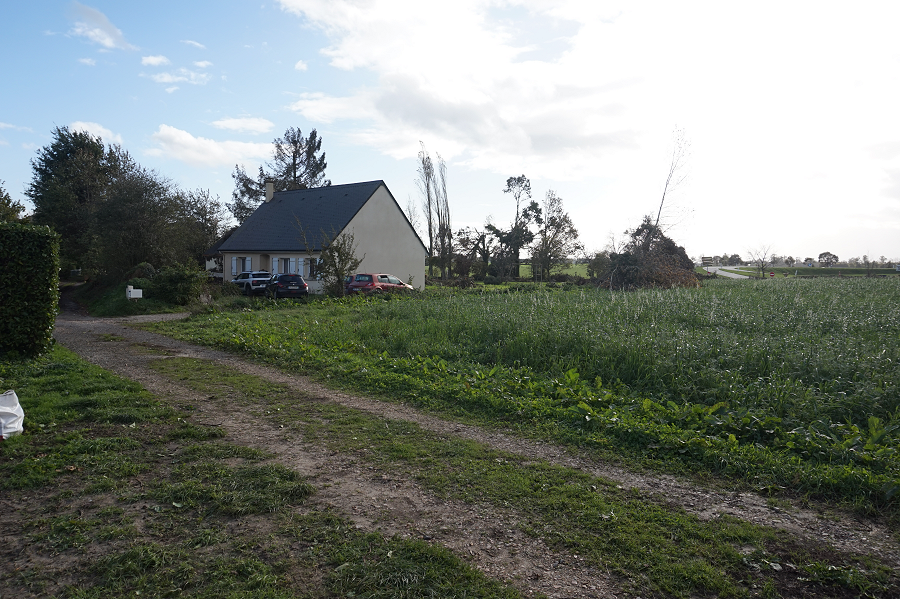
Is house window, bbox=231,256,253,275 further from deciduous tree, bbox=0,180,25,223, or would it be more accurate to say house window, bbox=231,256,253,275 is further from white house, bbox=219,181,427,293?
deciduous tree, bbox=0,180,25,223

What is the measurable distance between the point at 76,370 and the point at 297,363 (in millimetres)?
3789

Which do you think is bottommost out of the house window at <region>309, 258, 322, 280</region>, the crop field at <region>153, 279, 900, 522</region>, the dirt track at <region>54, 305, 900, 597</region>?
the dirt track at <region>54, 305, 900, 597</region>

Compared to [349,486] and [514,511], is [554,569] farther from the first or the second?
[349,486]

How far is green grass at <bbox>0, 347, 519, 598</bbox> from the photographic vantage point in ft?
10.6

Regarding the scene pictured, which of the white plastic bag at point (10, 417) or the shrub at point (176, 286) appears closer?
the white plastic bag at point (10, 417)

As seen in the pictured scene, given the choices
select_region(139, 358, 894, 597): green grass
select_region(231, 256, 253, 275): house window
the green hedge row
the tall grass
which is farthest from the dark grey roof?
select_region(139, 358, 894, 597): green grass

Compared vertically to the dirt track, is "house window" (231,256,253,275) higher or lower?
higher

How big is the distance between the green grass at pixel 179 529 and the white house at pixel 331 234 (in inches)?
1031

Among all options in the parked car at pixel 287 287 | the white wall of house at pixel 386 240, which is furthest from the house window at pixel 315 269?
the white wall of house at pixel 386 240

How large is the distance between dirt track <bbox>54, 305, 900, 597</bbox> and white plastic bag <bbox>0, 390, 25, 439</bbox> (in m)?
1.85

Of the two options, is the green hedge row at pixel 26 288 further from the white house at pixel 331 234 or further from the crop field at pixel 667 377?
the white house at pixel 331 234

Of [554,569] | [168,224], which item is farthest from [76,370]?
[168,224]

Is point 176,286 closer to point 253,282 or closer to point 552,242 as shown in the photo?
point 253,282

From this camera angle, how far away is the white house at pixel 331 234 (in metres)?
33.1
